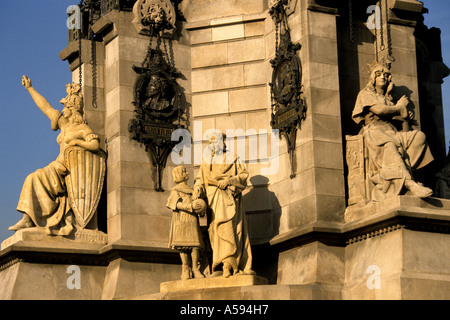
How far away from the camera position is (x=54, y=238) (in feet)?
67.8

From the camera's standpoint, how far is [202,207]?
19.3 m

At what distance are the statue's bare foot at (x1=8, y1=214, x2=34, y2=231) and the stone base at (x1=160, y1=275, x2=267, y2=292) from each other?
3.16 meters

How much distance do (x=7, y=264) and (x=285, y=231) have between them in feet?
16.5

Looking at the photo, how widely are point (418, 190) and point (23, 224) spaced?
710cm

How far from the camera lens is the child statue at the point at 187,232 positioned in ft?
63.5

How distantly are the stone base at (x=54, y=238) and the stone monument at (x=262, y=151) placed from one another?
0.05 meters

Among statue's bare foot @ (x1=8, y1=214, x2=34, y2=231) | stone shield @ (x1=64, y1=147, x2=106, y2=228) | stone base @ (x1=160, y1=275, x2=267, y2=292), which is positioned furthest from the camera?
stone shield @ (x1=64, y1=147, x2=106, y2=228)

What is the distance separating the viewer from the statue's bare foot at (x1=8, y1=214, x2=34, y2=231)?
20.8 m

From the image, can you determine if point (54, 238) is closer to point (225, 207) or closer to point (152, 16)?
point (225, 207)

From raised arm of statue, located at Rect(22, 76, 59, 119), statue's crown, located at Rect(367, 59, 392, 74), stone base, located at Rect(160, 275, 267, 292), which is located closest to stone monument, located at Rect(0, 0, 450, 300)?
stone base, located at Rect(160, 275, 267, 292)
